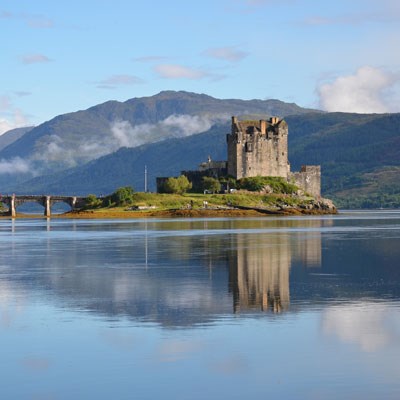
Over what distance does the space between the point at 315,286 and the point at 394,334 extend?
1415 centimetres

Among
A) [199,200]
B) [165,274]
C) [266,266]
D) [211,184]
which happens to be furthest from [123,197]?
[165,274]

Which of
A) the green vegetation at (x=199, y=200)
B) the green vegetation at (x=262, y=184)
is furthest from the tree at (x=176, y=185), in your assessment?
the green vegetation at (x=262, y=184)

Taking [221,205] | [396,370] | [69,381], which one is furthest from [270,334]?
[221,205]

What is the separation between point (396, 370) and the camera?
25.4 meters

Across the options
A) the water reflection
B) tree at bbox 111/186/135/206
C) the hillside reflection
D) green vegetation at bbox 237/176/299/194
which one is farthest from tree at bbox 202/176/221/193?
the water reflection

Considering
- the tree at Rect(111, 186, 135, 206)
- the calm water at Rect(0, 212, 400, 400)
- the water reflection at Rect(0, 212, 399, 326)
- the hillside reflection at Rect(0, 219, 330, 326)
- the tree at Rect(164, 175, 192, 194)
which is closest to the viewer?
the calm water at Rect(0, 212, 400, 400)

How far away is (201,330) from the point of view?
3130 cm

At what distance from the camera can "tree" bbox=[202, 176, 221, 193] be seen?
194 m

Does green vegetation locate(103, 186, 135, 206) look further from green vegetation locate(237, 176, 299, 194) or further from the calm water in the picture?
the calm water

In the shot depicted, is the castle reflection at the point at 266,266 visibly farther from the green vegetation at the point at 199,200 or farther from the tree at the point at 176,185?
the tree at the point at 176,185

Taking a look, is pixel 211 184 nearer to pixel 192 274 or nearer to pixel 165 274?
pixel 165 274

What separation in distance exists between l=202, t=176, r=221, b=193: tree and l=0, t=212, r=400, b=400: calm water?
133100mm

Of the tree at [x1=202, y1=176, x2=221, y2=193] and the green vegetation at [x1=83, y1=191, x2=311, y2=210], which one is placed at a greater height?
the tree at [x1=202, y1=176, x2=221, y2=193]

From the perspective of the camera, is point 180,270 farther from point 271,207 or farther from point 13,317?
point 271,207
